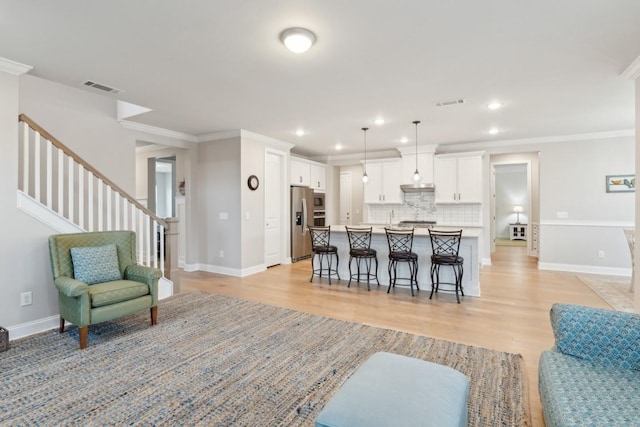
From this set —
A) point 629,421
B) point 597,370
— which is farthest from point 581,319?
point 629,421

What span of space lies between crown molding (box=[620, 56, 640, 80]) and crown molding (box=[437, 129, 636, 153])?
3.34 m

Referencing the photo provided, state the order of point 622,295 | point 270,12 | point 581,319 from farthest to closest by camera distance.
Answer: point 622,295
point 270,12
point 581,319

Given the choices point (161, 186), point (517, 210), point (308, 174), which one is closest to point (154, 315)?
point (308, 174)

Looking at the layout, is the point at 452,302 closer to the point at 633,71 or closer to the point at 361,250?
the point at 361,250

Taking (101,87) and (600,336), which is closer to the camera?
(600,336)

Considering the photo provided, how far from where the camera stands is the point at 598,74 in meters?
3.32

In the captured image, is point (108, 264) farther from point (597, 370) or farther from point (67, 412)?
point (597, 370)

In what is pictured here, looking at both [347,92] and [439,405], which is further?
[347,92]

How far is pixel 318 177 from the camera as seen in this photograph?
8336 mm

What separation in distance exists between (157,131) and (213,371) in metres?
4.53

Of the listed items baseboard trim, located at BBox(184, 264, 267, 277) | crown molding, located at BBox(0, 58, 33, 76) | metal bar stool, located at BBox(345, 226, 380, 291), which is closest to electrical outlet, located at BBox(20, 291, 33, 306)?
crown molding, located at BBox(0, 58, 33, 76)

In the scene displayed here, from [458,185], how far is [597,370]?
559 cm

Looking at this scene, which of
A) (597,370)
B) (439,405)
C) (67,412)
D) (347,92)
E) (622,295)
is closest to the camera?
(439,405)

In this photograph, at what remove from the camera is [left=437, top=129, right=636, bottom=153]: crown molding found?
5875 millimetres
